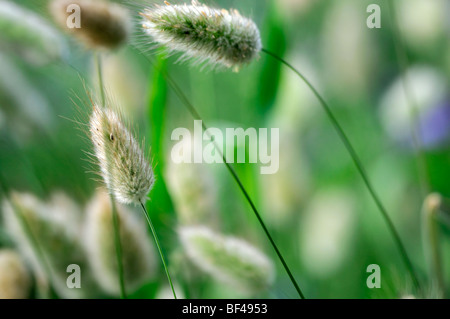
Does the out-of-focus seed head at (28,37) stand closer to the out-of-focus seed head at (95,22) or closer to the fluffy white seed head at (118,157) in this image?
the out-of-focus seed head at (95,22)

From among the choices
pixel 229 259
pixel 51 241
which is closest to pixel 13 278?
pixel 51 241

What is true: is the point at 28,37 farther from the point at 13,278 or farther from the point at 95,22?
the point at 13,278

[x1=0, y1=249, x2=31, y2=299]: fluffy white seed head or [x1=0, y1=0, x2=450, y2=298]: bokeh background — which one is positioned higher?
[x1=0, y1=0, x2=450, y2=298]: bokeh background

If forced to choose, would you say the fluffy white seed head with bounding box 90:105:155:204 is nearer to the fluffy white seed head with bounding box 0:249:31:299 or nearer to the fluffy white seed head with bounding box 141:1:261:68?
the fluffy white seed head with bounding box 141:1:261:68

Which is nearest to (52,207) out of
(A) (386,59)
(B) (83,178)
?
(B) (83,178)

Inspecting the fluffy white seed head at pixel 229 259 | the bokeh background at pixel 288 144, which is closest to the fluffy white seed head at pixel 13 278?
the bokeh background at pixel 288 144

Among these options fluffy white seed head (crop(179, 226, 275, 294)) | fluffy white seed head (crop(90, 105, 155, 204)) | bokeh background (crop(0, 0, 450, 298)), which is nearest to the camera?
fluffy white seed head (crop(90, 105, 155, 204))

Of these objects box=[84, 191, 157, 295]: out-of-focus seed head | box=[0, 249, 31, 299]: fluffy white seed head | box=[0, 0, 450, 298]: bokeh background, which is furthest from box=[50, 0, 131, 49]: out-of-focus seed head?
box=[0, 249, 31, 299]: fluffy white seed head
